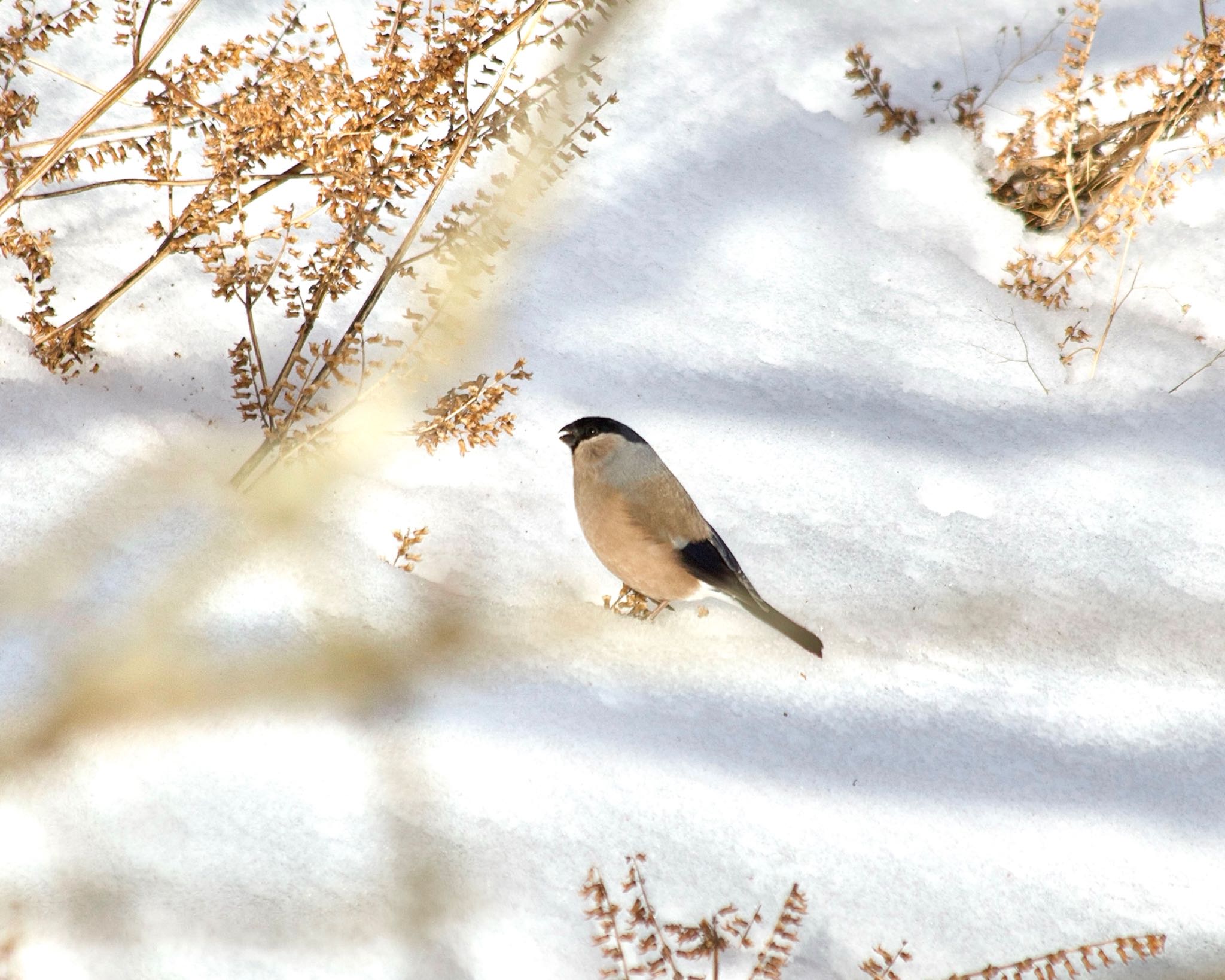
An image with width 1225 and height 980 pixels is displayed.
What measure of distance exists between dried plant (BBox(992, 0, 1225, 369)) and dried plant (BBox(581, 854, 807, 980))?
6.22 feet

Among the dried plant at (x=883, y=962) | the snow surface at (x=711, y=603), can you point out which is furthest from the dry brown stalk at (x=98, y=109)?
the dried plant at (x=883, y=962)

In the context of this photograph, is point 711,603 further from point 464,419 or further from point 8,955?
point 8,955

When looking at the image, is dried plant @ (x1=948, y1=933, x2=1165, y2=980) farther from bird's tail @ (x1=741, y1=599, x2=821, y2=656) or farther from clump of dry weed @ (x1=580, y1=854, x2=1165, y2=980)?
bird's tail @ (x1=741, y1=599, x2=821, y2=656)

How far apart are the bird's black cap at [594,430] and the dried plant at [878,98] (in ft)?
4.77

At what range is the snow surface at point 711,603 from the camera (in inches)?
80.9

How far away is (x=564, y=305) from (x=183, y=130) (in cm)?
120

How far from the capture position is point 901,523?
2682mm

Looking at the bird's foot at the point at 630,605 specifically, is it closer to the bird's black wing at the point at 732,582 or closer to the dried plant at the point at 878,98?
the bird's black wing at the point at 732,582

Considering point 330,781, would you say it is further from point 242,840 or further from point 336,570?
point 336,570

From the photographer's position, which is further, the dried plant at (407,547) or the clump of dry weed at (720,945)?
the dried plant at (407,547)

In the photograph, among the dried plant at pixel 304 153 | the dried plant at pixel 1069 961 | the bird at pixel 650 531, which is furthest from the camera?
the bird at pixel 650 531

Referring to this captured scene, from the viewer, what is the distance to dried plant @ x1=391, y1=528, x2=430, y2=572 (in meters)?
2.36

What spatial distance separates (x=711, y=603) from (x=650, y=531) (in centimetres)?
32

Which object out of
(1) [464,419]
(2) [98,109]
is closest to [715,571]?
(1) [464,419]
